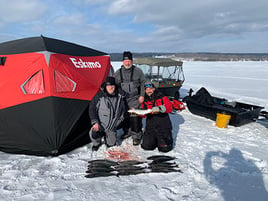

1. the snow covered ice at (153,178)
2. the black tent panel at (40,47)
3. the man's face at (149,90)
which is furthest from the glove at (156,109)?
the black tent panel at (40,47)

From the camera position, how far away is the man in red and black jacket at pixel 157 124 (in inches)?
144

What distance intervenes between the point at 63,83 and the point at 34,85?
507mm

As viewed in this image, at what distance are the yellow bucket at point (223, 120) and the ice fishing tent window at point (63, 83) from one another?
4.03 m

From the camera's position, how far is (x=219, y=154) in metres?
3.70

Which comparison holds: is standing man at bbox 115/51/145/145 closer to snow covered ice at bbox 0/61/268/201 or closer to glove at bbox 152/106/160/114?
snow covered ice at bbox 0/61/268/201

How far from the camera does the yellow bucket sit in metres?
5.11

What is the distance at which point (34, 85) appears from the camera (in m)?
3.41

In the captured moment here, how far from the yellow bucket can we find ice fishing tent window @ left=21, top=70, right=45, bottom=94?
15.0 feet

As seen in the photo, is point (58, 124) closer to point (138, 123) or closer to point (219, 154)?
point (138, 123)

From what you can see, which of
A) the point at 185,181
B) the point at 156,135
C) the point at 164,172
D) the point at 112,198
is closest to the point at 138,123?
the point at 156,135

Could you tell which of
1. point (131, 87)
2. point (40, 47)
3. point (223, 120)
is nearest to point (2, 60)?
point (40, 47)

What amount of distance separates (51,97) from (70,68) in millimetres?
708

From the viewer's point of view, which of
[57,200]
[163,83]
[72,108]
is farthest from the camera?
[163,83]

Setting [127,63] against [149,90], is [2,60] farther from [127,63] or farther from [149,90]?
[149,90]
